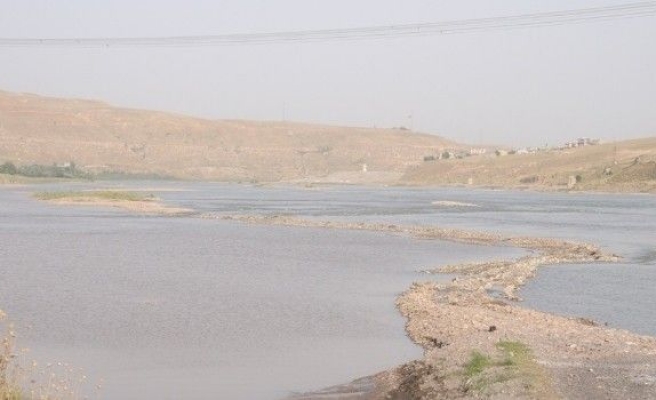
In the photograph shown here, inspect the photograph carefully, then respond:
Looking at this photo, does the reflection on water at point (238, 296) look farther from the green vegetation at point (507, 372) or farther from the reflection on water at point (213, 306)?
the green vegetation at point (507, 372)

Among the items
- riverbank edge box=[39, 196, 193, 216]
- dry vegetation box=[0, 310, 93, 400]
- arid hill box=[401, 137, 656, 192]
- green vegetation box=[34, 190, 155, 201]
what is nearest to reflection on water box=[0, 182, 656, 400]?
dry vegetation box=[0, 310, 93, 400]

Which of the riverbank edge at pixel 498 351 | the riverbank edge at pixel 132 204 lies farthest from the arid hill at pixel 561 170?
the riverbank edge at pixel 498 351

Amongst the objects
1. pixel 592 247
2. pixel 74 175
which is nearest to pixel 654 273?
pixel 592 247

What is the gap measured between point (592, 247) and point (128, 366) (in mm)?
27506

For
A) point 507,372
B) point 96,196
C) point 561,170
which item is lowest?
point 96,196

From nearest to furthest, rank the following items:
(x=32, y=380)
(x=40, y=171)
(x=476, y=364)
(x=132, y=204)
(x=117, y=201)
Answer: (x=32, y=380) < (x=476, y=364) < (x=132, y=204) < (x=117, y=201) < (x=40, y=171)

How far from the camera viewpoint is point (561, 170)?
131m

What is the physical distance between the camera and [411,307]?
22.2 metres

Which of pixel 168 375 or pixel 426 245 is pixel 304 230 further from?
pixel 168 375

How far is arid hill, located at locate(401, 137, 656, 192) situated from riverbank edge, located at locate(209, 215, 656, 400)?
A: 85958 millimetres

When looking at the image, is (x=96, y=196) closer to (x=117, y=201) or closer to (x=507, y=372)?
(x=117, y=201)

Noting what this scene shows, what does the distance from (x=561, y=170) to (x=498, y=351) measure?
119 m

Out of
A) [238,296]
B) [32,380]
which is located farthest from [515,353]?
[238,296]

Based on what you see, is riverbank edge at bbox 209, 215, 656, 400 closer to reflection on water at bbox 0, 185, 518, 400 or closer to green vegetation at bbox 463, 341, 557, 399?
green vegetation at bbox 463, 341, 557, 399
